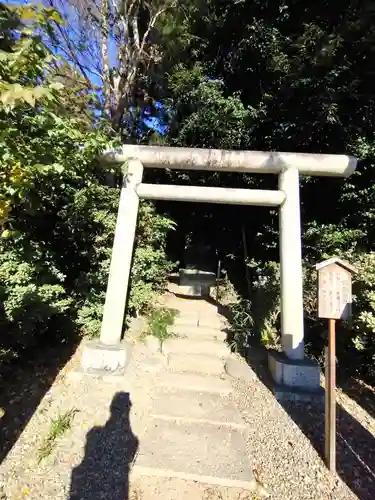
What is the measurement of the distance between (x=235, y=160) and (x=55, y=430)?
12.8ft

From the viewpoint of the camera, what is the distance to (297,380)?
3824mm

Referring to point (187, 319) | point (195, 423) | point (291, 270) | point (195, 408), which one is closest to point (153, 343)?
point (187, 319)

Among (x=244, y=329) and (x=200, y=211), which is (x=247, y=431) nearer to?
(x=244, y=329)

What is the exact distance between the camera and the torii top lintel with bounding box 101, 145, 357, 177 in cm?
425

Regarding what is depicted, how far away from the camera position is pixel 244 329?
16.2ft

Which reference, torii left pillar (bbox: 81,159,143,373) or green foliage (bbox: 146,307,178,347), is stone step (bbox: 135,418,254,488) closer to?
torii left pillar (bbox: 81,159,143,373)

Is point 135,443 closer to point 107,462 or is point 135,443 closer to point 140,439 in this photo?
point 140,439

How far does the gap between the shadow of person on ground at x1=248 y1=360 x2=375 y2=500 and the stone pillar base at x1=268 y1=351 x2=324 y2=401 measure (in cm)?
9

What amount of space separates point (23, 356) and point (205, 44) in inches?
282

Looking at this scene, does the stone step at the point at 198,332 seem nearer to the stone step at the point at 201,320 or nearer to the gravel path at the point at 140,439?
the stone step at the point at 201,320

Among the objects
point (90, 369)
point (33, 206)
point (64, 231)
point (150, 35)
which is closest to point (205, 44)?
point (150, 35)

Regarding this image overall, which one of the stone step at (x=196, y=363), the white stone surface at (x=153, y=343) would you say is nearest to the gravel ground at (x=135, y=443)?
the stone step at (x=196, y=363)

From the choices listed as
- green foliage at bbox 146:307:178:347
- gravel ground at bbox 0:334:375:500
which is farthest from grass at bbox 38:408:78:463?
green foliage at bbox 146:307:178:347

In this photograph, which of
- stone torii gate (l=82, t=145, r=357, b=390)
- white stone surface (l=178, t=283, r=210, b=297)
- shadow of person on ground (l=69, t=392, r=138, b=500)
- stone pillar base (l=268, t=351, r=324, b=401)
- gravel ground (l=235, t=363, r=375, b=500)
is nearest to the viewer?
shadow of person on ground (l=69, t=392, r=138, b=500)
